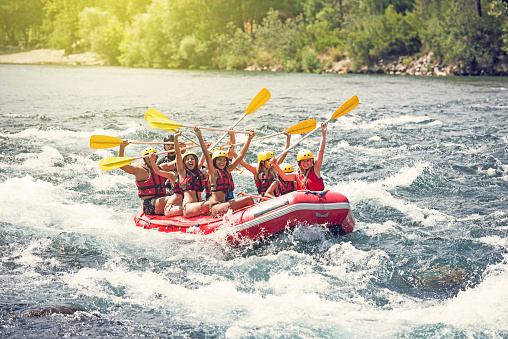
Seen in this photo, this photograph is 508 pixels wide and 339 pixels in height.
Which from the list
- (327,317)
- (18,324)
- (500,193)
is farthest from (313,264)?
(500,193)

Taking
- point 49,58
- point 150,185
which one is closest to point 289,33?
point 49,58

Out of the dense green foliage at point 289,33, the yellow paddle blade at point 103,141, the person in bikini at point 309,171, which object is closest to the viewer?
the person in bikini at point 309,171

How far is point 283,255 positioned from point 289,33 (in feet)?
123

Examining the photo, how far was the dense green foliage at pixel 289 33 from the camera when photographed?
31609mm

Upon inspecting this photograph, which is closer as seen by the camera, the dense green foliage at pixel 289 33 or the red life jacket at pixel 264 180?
the red life jacket at pixel 264 180

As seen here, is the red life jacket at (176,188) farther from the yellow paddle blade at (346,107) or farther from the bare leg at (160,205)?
the yellow paddle blade at (346,107)

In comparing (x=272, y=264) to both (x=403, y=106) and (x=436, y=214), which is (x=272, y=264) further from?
(x=403, y=106)

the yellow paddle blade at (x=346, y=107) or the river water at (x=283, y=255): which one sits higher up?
the yellow paddle blade at (x=346, y=107)

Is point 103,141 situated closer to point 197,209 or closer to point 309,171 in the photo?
point 197,209

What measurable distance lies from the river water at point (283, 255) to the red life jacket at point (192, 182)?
77cm

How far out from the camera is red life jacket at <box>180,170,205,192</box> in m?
7.43

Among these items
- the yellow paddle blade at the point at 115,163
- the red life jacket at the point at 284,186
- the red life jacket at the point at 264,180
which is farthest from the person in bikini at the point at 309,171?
the yellow paddle blade at the point at 115,163

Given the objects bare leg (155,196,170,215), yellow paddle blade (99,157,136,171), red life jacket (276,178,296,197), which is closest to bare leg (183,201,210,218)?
bare leg (155,196,170,215)

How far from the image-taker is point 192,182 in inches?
294
